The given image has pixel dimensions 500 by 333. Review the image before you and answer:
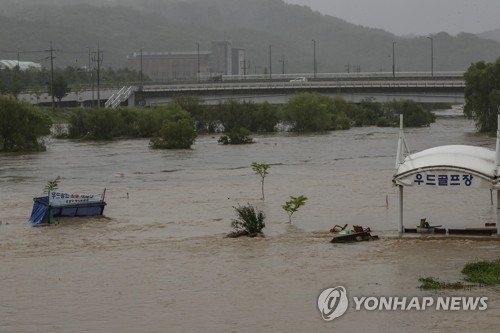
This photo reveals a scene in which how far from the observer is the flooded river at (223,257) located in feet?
56.4

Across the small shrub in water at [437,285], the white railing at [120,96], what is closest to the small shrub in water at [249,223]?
the small shrub in water at [437,285]

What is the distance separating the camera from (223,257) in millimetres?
22969

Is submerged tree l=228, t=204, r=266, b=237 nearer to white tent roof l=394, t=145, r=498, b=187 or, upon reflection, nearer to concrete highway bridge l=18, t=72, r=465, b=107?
white tent roof l=394, t=145, r=498, b=187

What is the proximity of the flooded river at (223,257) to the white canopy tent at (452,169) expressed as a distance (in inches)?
55.1

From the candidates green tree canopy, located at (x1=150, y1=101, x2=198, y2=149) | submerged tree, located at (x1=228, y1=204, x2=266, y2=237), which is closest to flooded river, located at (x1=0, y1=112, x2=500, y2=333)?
submerged tree, located at (x1=228, y1=204, x2=266, y2=237)

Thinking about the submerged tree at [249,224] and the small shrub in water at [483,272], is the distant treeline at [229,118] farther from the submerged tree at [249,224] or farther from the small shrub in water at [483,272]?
the small shrub in water at [483,272]

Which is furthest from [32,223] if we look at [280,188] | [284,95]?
[284,95]

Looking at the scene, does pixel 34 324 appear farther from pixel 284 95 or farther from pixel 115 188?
pixel 284 95

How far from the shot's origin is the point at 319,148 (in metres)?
63.9

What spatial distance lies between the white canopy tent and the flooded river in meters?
1.40

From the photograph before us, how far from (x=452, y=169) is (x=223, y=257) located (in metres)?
5.60

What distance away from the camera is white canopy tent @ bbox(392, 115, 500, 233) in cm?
2320

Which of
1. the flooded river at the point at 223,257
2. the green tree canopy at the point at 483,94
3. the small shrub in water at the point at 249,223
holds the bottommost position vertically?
the flooded river at the point at 223,257

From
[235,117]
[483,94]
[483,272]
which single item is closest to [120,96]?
[235,117]
